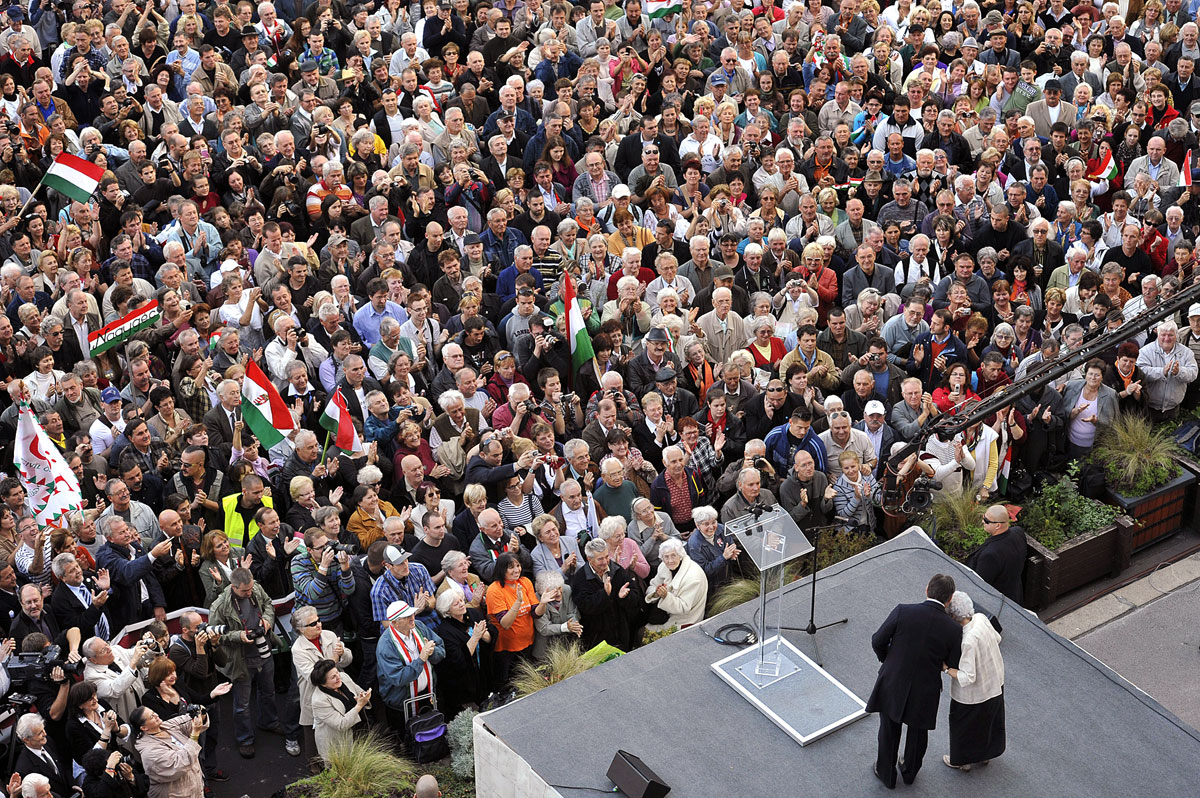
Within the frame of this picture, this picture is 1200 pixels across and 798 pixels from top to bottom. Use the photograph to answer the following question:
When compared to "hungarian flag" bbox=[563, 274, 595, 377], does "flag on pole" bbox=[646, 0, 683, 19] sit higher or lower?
higher

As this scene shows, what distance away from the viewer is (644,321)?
14578 millimetres

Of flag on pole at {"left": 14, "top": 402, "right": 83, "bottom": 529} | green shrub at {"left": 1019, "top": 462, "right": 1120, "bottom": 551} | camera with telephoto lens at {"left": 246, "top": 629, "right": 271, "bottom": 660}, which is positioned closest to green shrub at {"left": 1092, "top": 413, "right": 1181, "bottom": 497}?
green shrub at {"left": 1019, "top": 462, "right": 1120, "bottom": 551}

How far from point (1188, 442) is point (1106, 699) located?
15.8 feet

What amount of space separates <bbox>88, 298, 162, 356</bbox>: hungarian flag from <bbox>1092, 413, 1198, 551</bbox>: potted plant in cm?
814

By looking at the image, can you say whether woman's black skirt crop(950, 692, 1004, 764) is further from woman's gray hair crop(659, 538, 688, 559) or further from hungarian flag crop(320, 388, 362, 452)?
hungarian flag crop(320, 388, 362, 452)

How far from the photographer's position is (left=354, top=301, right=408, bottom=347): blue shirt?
14117mm

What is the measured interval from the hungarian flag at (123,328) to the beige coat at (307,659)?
363cm

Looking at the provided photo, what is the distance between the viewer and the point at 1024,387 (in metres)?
11.1

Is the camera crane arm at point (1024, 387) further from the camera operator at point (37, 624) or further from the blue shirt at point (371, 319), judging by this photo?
the camera operator at point (37, 624)

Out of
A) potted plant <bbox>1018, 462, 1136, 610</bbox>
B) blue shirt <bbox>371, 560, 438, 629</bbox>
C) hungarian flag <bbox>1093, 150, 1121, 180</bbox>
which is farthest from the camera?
hungarian flag <bbox>1093, 150, 1121, 180</bbox>

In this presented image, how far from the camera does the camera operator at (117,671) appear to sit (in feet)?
35.0

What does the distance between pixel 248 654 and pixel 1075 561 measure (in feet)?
22.3

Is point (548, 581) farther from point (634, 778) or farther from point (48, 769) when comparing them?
point (48, 769)

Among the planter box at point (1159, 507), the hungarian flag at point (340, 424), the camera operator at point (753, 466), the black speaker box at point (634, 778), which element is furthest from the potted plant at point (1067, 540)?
the hungarian flag at point (340, 424)
